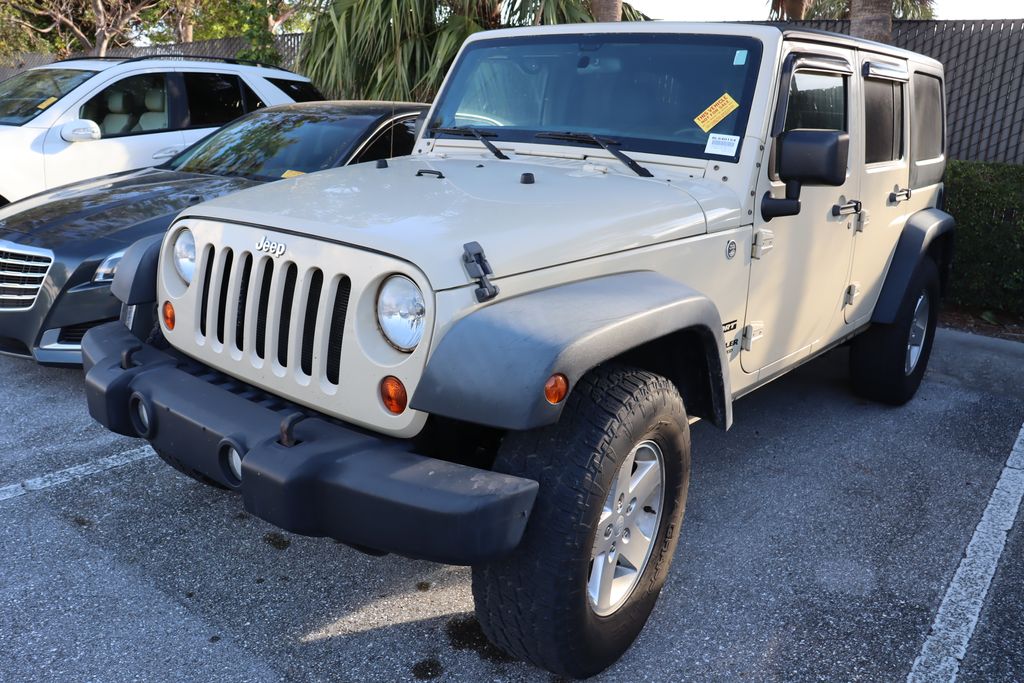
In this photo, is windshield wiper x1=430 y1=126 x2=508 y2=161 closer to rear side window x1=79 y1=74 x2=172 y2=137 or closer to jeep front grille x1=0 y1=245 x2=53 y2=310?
jeep front grille x1=0 y1=245 x2=53 y2=310

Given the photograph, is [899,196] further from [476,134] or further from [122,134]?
[122,134]

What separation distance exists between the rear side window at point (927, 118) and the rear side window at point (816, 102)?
3.53ft

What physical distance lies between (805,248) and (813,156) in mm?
694

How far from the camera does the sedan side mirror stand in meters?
6.59

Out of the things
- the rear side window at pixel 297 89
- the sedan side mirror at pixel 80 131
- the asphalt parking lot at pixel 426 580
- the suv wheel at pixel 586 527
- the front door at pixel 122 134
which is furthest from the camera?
the rear side window at pixel 297 89

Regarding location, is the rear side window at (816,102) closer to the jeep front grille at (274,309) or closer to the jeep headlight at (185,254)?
the jeep front grille at (274,309)

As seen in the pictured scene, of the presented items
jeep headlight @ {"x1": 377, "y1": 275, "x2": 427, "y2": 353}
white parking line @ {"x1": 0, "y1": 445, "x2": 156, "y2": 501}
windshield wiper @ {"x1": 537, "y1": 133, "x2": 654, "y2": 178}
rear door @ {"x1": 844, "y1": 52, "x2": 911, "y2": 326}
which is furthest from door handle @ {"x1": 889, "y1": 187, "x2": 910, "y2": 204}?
white parking line @ {"x1": 0, "y1": 445, "x2": 156, "y2": 501}

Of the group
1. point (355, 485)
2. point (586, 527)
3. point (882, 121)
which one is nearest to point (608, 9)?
point (882, 121)

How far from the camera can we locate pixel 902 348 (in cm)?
478

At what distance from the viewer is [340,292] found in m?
2.44

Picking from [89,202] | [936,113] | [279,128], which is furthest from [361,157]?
[936,113]

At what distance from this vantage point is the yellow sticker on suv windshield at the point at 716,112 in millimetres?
3314

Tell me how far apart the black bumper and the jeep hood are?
1.55 feet

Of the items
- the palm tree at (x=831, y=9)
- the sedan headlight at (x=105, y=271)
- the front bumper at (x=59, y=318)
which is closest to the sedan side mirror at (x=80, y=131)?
the front bumper at (x=59, y=318)
